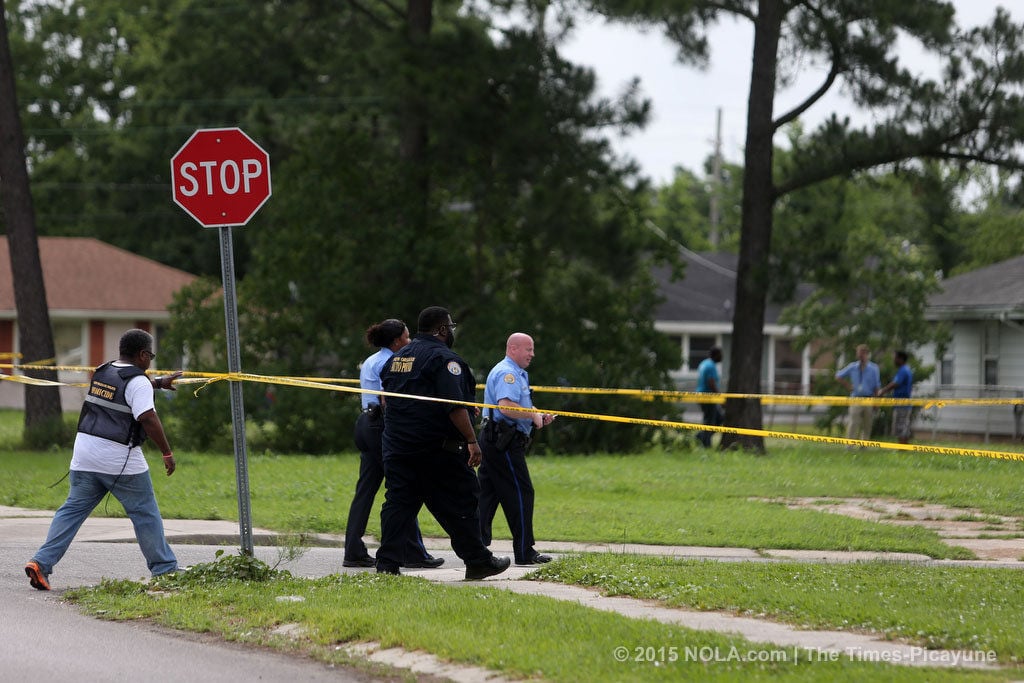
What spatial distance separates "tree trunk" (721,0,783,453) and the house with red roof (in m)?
20.3

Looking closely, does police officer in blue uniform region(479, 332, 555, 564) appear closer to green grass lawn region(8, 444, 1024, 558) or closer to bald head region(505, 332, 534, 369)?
bald head region(505, 332, 534, 369)

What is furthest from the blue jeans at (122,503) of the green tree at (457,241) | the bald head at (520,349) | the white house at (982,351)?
the white house at (982,351)

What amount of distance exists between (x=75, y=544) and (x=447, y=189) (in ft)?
46.5

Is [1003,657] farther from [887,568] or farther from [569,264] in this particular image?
[569,264]

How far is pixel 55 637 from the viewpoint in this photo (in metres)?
8.27

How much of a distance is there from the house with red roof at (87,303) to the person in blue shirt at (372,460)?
29.8m

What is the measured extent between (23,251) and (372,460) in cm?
1492

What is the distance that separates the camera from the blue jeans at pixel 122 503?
32.4ft

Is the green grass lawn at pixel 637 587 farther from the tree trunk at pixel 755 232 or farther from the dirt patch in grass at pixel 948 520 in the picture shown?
the tree trunk at pixel 755 232

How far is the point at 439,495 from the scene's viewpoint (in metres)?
9.94

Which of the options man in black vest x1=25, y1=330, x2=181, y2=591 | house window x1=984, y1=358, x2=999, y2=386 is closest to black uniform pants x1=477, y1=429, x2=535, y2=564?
man in black vest x1=25, y1=330, x2=181, y2=591

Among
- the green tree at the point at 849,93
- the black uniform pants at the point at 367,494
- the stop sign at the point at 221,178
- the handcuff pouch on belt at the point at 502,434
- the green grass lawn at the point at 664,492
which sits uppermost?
the green tree at the point at 849,93

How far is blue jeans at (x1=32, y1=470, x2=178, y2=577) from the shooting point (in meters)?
9.87

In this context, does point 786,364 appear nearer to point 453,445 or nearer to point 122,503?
point 453,445
